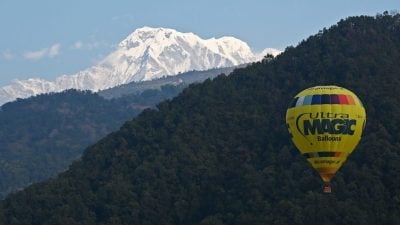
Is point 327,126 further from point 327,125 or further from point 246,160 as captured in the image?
point 246,160

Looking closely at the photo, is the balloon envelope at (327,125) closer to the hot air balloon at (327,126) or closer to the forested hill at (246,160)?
the hot air balloon at (327,126)

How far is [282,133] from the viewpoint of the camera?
162 meters

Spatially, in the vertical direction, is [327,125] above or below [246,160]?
above

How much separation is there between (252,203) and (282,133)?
73.4 ft

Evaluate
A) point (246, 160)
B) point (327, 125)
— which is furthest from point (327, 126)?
point (246, 160)

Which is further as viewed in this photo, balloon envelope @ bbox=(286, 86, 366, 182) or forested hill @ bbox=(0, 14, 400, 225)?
forested hill @ bbox=(0, 14, 400, 225)

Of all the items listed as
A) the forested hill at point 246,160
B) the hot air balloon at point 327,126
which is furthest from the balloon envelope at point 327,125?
the forested hill at point 246,160

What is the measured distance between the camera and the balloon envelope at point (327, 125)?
3467 inches

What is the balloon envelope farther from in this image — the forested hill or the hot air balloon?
the forested hill

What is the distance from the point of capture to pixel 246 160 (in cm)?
15938

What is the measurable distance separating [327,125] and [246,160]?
71.7 m

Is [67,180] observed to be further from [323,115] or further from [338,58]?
[323,115]

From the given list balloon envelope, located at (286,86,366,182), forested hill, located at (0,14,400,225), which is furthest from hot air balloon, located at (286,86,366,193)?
forested hill, located at (0,14,400,225)

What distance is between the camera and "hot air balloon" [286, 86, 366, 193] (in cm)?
8806
